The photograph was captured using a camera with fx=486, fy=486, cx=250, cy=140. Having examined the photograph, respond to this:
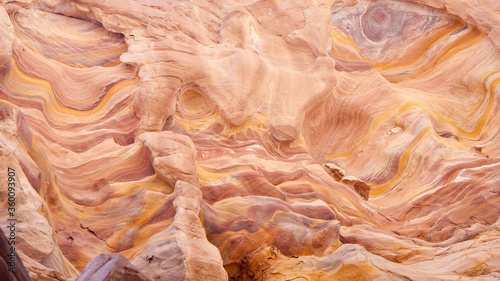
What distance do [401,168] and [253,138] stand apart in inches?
98.6

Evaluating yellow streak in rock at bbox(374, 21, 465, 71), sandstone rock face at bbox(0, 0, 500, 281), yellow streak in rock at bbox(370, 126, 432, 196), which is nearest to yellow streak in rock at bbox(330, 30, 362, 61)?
sandstone rock face at bbox(0, 0, 500, 281)

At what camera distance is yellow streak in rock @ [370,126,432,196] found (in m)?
7.91

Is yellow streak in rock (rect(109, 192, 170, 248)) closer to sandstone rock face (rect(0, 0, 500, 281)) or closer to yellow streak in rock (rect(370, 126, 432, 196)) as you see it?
sandstone rock face (rect(0, 0, 500, 281))

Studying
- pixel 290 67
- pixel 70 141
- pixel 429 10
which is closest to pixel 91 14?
pixel 70 141

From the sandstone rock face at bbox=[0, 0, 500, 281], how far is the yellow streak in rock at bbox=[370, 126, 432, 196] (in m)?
0.02

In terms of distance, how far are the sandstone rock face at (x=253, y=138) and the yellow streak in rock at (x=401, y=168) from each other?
2cm

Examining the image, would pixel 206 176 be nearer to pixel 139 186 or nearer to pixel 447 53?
pixel 139 186

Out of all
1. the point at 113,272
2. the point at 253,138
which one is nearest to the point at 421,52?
the point at 253,138

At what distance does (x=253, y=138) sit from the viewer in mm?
7547

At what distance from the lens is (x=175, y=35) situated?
788cm

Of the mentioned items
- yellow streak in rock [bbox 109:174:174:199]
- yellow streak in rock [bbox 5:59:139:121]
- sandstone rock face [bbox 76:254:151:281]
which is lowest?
yellow streak in rock [bbox 109:174:174:199]

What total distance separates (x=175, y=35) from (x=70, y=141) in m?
2.55

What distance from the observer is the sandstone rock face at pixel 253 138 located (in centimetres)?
512

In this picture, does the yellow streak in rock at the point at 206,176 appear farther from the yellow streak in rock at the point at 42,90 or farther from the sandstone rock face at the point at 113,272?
the sandstone rock face at the point at 113,272
